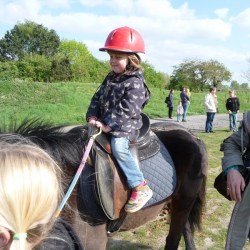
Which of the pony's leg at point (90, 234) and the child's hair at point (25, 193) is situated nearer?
the child's hair at point (25, 193)

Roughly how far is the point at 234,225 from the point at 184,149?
139cm

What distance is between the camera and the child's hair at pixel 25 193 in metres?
1.01

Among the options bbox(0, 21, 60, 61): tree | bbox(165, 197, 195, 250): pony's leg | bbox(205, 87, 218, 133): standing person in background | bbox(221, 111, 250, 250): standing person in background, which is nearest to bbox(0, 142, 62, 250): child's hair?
bbox(221, 111, 250, 250): standing person in background

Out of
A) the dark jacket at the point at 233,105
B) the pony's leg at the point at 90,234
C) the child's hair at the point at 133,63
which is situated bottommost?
the pony's leg at the point at 90,234

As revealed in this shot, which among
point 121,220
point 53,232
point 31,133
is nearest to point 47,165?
point 53,232

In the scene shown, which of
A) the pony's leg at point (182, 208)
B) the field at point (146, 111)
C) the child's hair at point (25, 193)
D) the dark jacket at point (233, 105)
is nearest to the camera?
the child's hair at point (25, 193)

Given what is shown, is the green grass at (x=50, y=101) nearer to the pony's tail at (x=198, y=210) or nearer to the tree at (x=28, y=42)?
the pony's tail at (x=198, y=210)

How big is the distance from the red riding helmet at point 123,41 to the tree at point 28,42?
177 feet

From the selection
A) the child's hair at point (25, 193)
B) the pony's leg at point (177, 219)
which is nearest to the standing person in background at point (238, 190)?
the child's hair at point (25, 193)

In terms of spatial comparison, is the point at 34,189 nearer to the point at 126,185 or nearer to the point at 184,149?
the point at 126,185

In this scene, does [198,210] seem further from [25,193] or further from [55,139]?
[25,193]

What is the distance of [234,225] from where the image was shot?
2.03 m

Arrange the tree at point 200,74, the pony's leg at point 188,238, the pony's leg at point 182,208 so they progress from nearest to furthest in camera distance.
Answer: the pony's leg at point 182,208 → the pony's leg at point 188,238 → the tree at point 200,74

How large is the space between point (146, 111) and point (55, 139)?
1583cm
